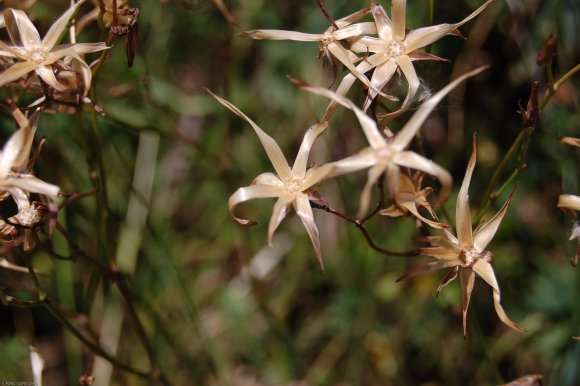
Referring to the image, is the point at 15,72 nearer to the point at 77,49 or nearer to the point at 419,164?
the point at 77,49

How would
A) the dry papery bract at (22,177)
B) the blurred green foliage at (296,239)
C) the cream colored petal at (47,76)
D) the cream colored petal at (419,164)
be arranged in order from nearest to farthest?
the cream colored petal at (419,164)
the dry papery bract at (22,177)
the cream colored petal at (47,76)
the blurred green foliage at (296,239)

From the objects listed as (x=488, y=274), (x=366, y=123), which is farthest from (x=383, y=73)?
(x=488, y=274)

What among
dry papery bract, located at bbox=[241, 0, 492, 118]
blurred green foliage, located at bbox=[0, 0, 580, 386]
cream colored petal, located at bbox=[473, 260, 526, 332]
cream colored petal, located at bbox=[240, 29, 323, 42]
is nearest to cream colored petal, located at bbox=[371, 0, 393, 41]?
dry papery bract, located at bbox=[241, 0, 492, 118]

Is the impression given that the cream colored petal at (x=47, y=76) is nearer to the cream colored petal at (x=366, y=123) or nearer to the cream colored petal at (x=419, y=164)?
the cream colored petal at (x=366, y=123)

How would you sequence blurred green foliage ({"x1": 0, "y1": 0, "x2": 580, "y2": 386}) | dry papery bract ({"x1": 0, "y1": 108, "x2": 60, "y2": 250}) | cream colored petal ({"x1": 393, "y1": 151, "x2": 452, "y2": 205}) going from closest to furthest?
1. cream colored petal ({"x1": 393, "y1": 151, "x2": 452, "y2": 205})
2. dry papery bract ({"x1": 0, "y1": 108, "x2": 60, "y2": 250})
3. blurred green foliage ({"x1": 0, "y1": 0, "x2": 580, "y2": 386})

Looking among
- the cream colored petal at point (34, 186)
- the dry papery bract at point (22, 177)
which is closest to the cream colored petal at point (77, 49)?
the dry papery bract at point (22, 177)

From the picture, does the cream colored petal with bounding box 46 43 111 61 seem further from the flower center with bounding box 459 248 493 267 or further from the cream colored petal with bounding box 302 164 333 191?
the flower center with bounding box 459 248 493 267

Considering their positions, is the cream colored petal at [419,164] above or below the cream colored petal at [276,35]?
below

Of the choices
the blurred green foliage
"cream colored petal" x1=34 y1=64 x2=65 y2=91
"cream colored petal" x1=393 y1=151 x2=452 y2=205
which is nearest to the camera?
"cream colored petal" x1=393 y1=151 x2=452 y2=205
